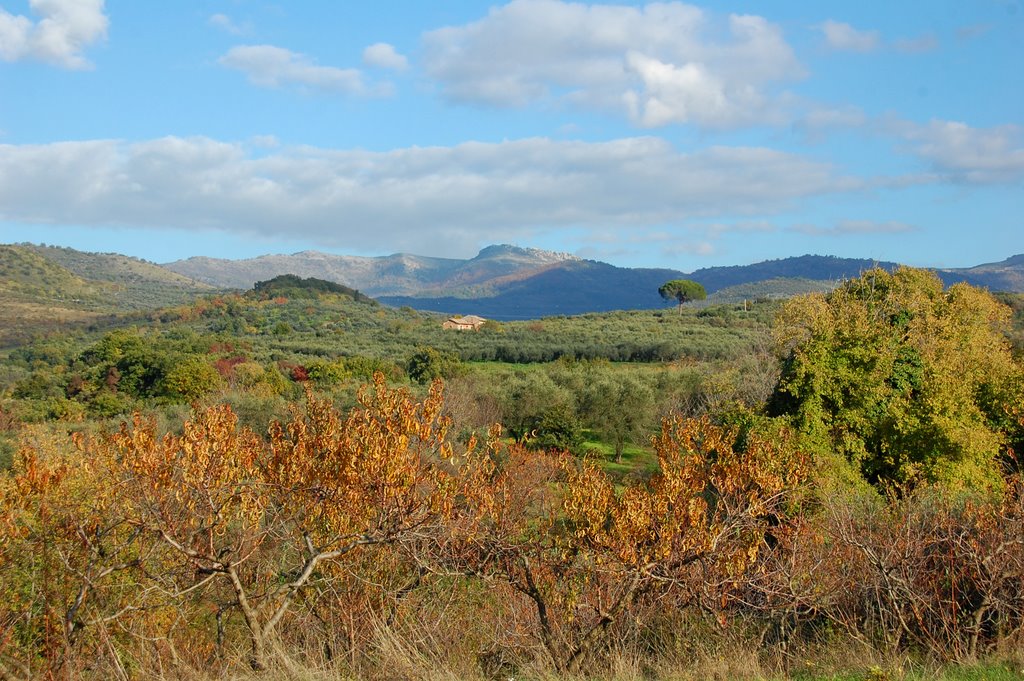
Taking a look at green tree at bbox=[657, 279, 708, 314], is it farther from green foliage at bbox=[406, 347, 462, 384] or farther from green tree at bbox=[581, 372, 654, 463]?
green tree at bbox=[581, 372, 654, 463]

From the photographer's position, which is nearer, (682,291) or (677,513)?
(677,513)

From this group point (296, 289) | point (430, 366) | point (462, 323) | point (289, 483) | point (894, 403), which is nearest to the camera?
point (289, 483)

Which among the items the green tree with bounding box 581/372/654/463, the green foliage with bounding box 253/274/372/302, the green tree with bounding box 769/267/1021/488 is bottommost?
the green tree with bounding box 581/372/654/463

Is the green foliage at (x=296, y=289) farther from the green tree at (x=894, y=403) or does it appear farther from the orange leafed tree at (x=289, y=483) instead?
the orange leafed tree at (x=289, y=483)

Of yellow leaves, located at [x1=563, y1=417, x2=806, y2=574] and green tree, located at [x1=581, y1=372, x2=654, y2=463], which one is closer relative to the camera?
yellow leaves, located at [x1=563, y1=417, x2=806, y2=574]

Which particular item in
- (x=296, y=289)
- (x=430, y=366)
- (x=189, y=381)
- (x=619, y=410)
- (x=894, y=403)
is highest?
(x=296, y=289)

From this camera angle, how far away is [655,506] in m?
10.4

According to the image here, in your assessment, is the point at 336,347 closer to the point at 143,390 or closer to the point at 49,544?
the point at 143,390

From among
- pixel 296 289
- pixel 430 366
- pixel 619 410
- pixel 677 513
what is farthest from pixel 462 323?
pixel 677 513

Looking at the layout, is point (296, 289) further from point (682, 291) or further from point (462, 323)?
point (682, 291)

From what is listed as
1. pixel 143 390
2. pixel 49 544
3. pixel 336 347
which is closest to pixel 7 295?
pixel 336 347

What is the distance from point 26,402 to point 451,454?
47207mm

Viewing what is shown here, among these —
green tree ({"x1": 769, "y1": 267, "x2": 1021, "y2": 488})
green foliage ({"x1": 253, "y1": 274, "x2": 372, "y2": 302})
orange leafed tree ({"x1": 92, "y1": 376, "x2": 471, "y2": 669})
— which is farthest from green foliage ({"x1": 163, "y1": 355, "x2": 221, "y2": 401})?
green foliage ({"x1": 253, "y1": 274, "x2": 372, "y2": 302})

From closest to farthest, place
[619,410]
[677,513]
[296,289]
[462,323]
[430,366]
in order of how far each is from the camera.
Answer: [677,513]
[619,410]
[430,366]
[462,323]
[296,289]
